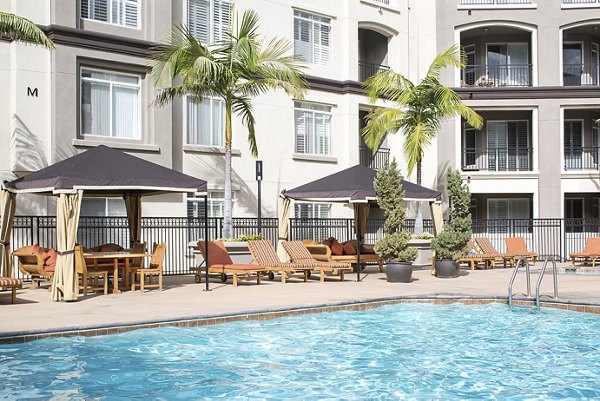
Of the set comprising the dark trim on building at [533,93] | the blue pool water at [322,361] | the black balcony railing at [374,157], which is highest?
the dark trim on building at [533,93]

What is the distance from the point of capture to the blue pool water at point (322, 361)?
8891 mm

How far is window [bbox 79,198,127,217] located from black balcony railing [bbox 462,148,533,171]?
17.9 meters

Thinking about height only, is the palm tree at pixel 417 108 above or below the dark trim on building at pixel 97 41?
below

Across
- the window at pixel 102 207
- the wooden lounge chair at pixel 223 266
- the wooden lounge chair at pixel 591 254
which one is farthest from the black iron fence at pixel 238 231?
the wooden lounge chair at pixel 591 254

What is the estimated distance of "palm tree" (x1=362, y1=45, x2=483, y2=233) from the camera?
27062 millimetres

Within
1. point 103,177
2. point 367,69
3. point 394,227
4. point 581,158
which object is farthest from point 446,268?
point 581,158

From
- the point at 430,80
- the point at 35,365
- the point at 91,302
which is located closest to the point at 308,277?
the point at 91,302

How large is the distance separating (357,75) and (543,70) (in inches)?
339

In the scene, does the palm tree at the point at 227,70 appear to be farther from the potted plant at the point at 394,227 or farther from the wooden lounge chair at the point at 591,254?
the wooden lounge chair at the point at 591,254

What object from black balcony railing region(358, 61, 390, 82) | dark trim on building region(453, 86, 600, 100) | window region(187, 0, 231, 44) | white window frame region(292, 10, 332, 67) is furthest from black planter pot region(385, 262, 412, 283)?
dark trim on building region(453, 86, 600, 100)

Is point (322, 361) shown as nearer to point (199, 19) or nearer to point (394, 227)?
point (394, 227)

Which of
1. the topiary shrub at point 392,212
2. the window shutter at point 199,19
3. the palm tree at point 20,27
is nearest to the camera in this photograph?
the palm tree at point 20,27

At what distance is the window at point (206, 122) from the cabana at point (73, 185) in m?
8.86

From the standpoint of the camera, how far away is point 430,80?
2712 cm
